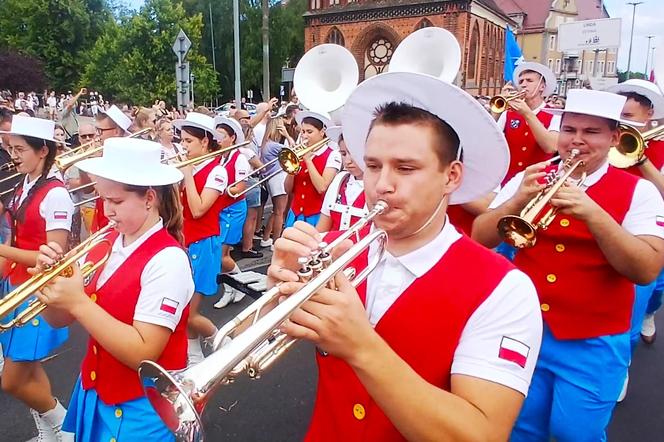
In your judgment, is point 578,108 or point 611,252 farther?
point 578,108

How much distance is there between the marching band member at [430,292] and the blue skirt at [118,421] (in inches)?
37.9

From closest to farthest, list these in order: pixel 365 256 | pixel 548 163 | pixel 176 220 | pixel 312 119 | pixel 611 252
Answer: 1. pixel 365 256
2. pixel 611 252
3. pixel 548 163
4. pixel 176 220
5. pixel 312 119

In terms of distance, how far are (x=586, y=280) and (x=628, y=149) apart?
1.35 meters

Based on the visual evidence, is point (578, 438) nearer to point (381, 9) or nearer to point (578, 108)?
point (578, 108)

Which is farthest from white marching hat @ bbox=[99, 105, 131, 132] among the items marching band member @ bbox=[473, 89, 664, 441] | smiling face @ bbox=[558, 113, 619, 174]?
smiling face @ bbox=[558, 113, 619, 174]

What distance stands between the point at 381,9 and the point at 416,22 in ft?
10.5

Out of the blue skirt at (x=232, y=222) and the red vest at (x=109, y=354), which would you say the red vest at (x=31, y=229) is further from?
the blue skirt at (x=232, y=222)

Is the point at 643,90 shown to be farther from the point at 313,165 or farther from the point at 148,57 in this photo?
the point at 148,57

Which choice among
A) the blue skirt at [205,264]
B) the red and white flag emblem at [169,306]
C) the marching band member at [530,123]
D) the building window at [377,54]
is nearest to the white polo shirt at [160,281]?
the red and white flag emblem at [169,306]

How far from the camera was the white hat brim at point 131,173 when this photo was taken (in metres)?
2.38

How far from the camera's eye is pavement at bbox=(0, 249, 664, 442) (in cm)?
365

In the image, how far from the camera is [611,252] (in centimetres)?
238

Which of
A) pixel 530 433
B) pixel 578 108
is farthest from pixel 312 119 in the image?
pixel 530 433

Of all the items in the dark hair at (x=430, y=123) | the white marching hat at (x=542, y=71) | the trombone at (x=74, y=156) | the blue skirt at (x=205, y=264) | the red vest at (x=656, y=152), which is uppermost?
the white marching hat at (x=542, y=71)
